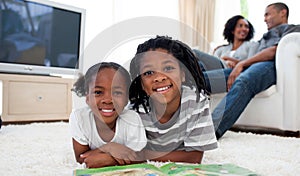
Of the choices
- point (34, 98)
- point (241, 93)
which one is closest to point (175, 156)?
point (241, 93)

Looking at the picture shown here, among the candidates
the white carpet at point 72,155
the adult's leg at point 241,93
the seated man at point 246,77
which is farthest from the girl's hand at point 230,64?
the white carpet at point 72,155

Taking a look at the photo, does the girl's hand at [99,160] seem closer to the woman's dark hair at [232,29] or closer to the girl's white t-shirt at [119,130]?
the girl's white t-shirt at [119,130]

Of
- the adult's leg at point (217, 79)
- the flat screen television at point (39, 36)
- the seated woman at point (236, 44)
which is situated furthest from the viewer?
the flat screen television at point (39, 36)

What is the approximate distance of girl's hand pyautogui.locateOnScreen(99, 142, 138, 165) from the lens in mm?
808

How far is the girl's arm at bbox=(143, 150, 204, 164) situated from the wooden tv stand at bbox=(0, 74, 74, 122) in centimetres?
163

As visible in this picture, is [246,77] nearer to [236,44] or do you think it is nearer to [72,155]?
[236,44]

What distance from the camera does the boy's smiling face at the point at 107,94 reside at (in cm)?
82

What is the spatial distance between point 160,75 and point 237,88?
A: 786 millimetres

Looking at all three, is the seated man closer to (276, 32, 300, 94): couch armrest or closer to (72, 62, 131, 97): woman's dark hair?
(276, 32, 300, 94): couch armrest

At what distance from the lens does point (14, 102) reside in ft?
7.42

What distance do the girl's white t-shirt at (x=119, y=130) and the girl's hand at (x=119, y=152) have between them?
32 mm

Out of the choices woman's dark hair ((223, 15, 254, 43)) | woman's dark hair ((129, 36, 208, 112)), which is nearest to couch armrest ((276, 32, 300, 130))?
woman's dark hair ((223, 15, 254, 43))

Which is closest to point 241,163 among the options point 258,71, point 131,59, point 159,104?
point 159,104

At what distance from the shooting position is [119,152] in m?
0.81
